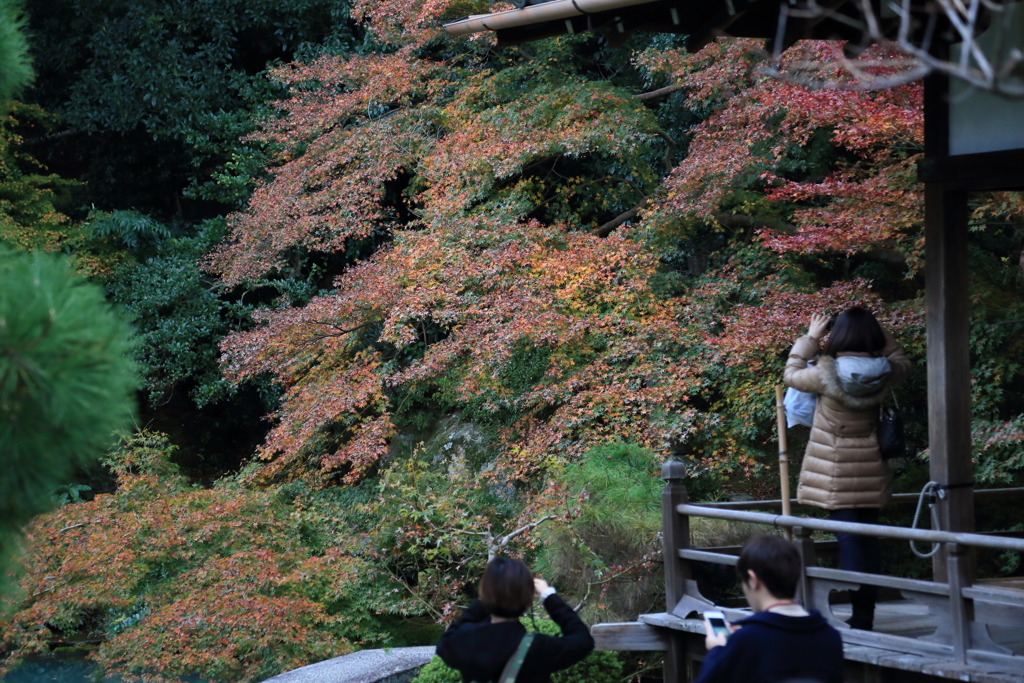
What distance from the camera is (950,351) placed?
404 cm

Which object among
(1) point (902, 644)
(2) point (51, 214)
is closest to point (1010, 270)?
(1) point (902, 644)

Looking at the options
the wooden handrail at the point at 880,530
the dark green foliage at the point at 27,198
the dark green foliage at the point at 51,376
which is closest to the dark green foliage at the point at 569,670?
the wooden handrail at the point at 880,530

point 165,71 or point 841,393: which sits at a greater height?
point 165,71

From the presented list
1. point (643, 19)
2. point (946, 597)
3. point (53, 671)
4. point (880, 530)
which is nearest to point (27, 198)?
point (53, 671)

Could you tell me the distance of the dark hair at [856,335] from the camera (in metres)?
4.02

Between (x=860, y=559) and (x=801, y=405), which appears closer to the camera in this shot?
(x=860, y=559)

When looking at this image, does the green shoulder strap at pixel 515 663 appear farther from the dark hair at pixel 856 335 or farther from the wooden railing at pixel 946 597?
the dark hair at pixel 856 335

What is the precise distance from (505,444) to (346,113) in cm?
432

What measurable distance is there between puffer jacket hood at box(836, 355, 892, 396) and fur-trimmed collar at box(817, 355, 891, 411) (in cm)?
1

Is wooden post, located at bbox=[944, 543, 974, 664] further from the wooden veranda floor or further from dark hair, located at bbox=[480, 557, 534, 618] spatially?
dark hair, located at bbox=[480, 557, 534, 618]

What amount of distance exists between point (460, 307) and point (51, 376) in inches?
271

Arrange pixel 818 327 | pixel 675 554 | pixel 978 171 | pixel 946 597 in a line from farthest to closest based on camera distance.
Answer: pixel 675 554, pixel 818 327, pixel 978 171, pixel 946 597

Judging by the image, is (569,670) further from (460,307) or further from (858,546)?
(460,307)

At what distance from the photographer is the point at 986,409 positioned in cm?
752
